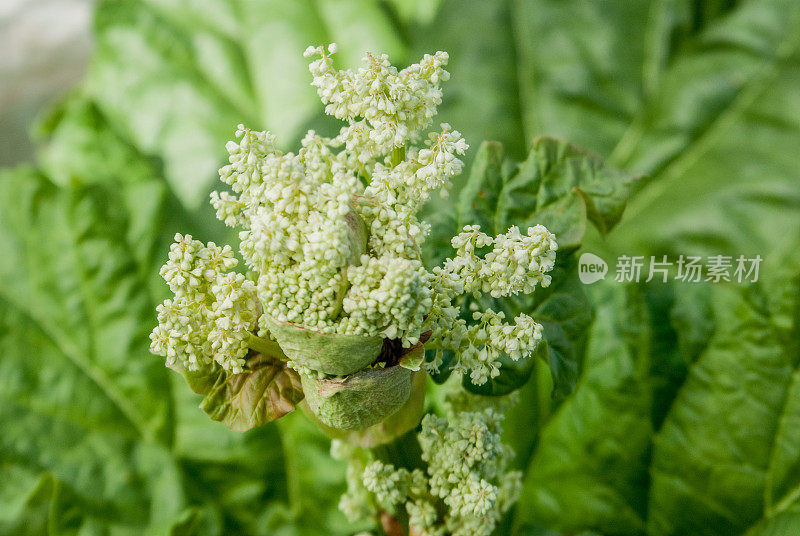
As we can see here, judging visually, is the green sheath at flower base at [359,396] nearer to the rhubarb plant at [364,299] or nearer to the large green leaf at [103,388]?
the rhubarb plant at [364,299]

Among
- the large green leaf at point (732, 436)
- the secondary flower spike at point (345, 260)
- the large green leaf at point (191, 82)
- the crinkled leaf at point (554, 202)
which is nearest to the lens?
the secondary flower spike at point (345, 260)

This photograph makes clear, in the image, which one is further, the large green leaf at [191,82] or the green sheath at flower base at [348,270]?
the large green leaf at [191,82]

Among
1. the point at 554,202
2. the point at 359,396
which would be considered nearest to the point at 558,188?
the point at 554,202

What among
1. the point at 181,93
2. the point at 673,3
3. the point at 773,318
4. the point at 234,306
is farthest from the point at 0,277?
the point at 673,3

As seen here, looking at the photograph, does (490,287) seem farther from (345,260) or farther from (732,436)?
(732,436)

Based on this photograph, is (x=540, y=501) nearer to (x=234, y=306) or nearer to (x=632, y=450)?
(x=632, y=450)

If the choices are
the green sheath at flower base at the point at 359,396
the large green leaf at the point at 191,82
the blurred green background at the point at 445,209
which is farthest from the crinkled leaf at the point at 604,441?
the large green leaf at the point at 191,82

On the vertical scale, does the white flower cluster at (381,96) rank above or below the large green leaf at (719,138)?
above


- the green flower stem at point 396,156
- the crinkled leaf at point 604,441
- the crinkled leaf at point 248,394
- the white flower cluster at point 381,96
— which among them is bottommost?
the crinkled leaf at point 604,441
